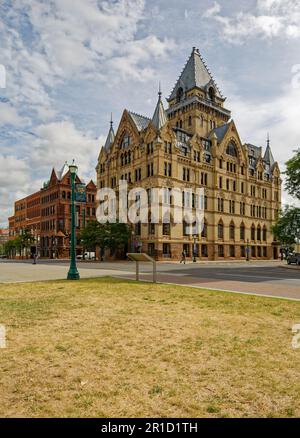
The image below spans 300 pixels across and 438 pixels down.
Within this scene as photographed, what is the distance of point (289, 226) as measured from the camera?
38062 millimetres

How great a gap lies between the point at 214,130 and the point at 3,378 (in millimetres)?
62613

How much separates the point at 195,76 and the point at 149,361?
65.8 meters

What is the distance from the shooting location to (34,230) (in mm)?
90562

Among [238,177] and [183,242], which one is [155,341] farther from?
[238,177]

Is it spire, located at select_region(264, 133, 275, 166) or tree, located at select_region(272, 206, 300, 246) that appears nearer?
tree, located at select_region(272, 206, 300, 246)

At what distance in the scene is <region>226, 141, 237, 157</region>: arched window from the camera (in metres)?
61.2

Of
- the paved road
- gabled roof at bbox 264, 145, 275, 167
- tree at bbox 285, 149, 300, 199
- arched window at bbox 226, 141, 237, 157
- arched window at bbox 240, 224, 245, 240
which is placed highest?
gabled roof at bbox 264, 145, 275, 167

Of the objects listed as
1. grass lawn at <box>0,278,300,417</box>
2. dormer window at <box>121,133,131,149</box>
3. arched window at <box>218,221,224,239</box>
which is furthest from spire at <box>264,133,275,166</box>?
grass lawn at <box>0,278,300,417</box>

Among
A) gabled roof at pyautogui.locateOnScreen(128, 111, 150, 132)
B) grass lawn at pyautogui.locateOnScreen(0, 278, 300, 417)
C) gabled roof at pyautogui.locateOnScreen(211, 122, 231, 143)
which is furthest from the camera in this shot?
gabled roof at pyautogui.locateOnScreen(211, 122, 231, 143)

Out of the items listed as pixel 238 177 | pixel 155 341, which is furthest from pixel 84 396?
pixel 238 177

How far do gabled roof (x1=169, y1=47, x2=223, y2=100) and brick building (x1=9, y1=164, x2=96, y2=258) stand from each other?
3122 cm

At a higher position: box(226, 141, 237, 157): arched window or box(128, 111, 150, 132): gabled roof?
box(128, 111, 150, 132): gabled roof

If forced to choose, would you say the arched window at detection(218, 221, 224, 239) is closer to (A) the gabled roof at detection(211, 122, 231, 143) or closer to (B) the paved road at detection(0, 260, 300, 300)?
(A) the gabled roof at detection(211, 122, 231, 143)

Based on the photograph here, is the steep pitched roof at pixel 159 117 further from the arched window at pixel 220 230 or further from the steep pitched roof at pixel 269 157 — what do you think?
the steep pitched roof at pixel 269 157
